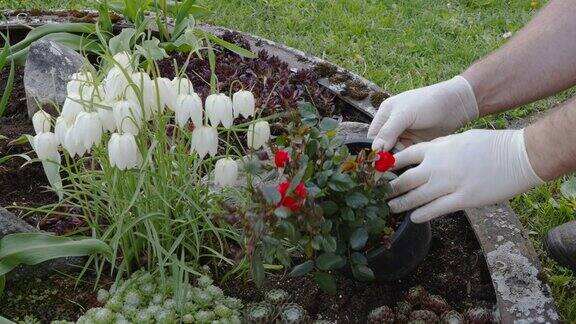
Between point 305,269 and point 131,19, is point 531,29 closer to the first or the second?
point 305,269

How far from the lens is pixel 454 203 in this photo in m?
1.80

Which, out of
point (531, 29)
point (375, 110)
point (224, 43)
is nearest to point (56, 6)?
Result: point (224, 43)

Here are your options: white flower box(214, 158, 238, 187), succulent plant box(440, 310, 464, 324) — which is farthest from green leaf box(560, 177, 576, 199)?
white flower box(214, 158, 238, 187)

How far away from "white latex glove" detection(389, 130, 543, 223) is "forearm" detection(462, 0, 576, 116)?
0.36m

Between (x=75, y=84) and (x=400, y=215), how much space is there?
34.9 inches

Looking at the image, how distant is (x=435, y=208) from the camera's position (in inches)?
70.1

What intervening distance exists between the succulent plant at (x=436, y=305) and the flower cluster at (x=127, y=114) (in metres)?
0.57

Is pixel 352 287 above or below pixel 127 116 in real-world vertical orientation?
below

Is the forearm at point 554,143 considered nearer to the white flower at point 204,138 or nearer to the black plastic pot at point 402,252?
the black plastic pot at point 402,252

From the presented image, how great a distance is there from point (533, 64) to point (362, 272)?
0.89 m

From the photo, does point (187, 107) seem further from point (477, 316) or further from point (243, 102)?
point (477, 316)

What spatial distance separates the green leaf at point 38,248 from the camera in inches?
67.5

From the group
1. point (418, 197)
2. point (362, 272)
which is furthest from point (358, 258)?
point (418, 197)

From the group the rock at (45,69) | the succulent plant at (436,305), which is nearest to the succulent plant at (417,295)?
the succulent plant at (436,305)
